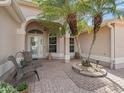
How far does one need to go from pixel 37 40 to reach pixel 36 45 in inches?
22.9

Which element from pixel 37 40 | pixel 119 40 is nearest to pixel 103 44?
pixel 119 40

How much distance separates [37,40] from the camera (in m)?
17.1

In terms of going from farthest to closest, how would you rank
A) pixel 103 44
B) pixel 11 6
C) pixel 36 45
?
pixel 36 45 < pixel 103 44 < pixel 11 6

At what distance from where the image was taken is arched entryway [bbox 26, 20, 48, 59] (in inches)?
659

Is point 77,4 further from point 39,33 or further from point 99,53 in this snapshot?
point 39,33

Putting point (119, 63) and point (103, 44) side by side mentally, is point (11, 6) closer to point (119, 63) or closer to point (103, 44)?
point (103, 44)

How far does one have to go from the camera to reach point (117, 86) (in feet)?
23.1

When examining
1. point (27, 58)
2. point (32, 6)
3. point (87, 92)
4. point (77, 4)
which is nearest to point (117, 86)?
point (87, 92)

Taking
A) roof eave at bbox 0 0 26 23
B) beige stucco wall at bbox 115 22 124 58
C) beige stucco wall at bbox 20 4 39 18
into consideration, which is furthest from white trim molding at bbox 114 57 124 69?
roof eave at bbox 0 0 26 23

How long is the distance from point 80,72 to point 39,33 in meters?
9.37

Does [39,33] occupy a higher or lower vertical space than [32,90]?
higher

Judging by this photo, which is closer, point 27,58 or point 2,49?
point 2,49

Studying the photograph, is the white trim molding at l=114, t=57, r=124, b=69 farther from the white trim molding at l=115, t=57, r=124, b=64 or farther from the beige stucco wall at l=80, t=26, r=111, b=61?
the beige stucco wall at l=80, t=26, r=111, b=61

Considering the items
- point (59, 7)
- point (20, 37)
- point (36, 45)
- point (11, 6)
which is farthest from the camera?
point (36, 45)
